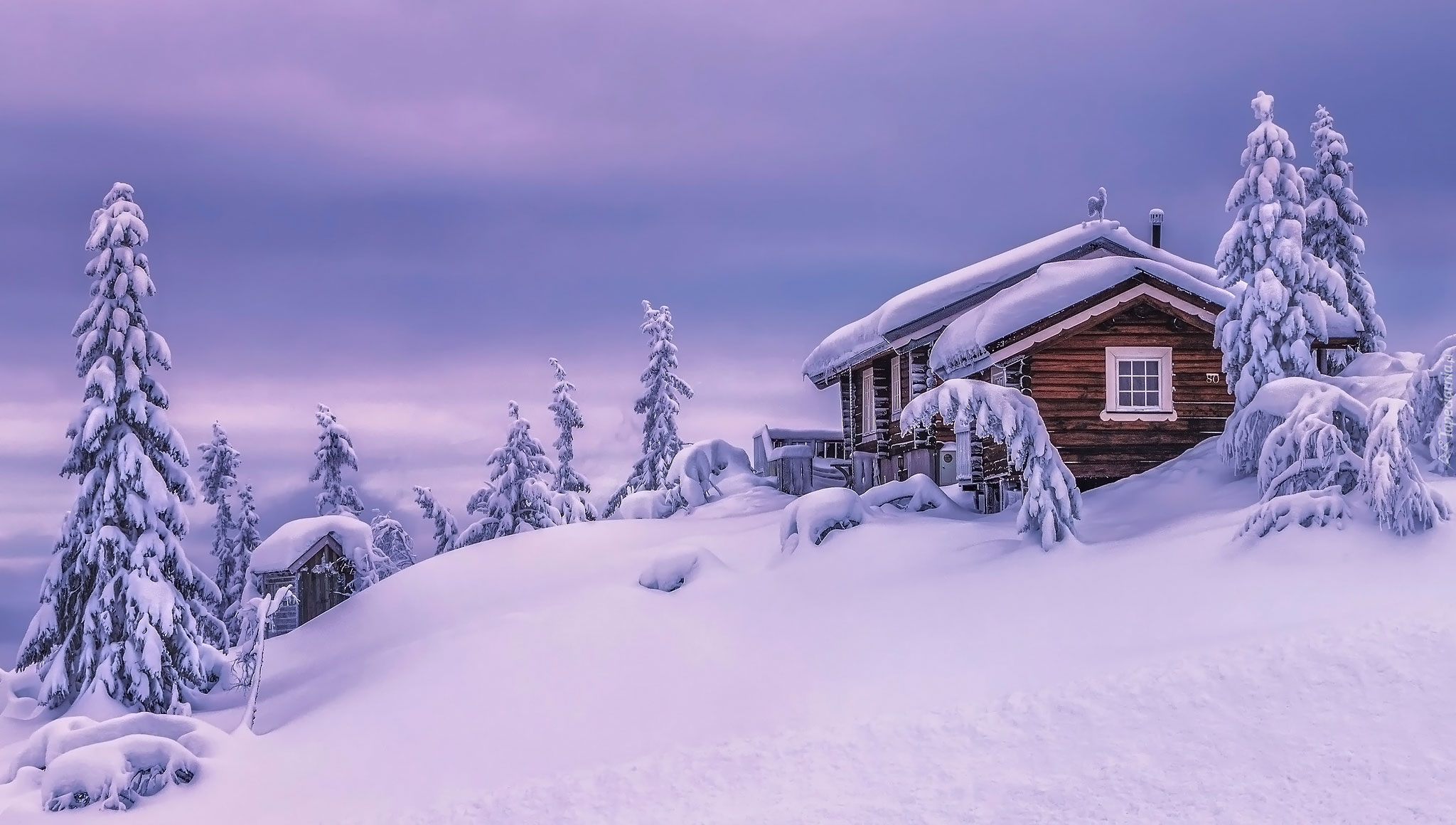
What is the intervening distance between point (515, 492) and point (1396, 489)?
801 inches

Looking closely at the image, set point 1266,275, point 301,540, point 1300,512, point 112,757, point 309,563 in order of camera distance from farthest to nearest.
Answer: point 309,563, point 301,540, point 1266,275, point 1300,512, point 112,757

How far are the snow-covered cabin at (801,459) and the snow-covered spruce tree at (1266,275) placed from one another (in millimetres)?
13009

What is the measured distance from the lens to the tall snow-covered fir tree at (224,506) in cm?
3919

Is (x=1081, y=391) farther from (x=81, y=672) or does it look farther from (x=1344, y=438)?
(x=81, y=672)

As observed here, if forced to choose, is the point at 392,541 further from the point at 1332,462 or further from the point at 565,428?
the point at 1332,462

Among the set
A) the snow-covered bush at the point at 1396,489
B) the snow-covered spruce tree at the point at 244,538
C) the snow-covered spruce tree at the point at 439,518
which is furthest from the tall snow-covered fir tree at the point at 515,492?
the snow-covered bush at the point at 1396,489

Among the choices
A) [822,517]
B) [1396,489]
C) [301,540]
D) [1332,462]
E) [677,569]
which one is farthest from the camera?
[301,540]

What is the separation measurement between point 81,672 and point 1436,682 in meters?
21.2

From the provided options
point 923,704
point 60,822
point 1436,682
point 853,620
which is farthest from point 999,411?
point 60,822

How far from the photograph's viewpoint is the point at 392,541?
127 feet

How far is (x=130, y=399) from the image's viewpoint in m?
22.5

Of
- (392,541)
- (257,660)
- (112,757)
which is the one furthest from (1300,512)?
(392,541)

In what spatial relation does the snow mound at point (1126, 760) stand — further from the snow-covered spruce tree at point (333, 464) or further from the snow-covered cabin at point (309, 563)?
the snow-covered spruce tree at point (333, 464)

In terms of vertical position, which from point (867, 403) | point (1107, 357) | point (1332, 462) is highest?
point (1107, 357)
